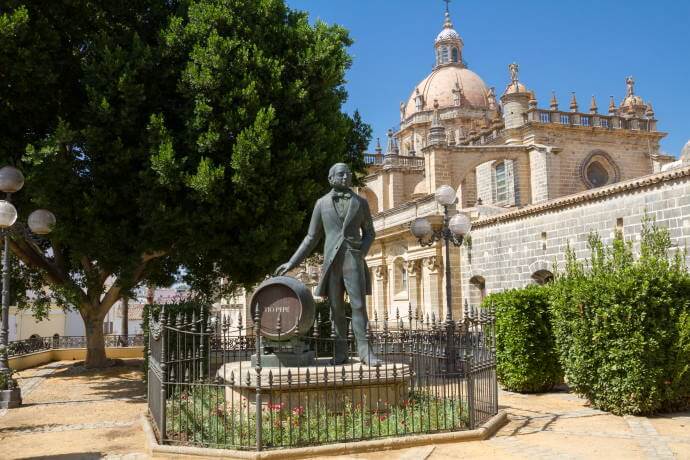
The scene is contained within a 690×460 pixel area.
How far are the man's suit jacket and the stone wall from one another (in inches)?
354

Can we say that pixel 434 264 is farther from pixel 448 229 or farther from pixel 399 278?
pixel 448 229

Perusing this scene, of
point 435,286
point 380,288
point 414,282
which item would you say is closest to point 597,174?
point 380,288

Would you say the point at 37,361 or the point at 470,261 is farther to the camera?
the point at 470,261

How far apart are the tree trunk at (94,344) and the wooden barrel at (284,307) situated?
1026 centimetres

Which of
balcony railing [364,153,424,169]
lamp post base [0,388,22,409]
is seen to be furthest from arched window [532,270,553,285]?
balcony railing [364,153,424,169]

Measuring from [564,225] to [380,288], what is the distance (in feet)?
38.4

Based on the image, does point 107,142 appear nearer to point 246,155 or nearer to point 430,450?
point 246,155

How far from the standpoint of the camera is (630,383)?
331 inches

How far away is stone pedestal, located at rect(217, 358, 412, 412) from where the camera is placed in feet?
23.1

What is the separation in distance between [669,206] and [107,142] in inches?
Result: 495

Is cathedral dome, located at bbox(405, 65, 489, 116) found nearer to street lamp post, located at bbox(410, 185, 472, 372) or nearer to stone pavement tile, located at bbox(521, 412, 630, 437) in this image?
street lamp post, located at bbox(410, 185, 472, 372)

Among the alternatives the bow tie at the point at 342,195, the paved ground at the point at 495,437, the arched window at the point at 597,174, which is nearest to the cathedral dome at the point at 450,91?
the arched window at the point at 597,174

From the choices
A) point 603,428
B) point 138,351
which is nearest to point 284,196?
point 603,428

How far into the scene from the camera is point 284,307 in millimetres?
7906
